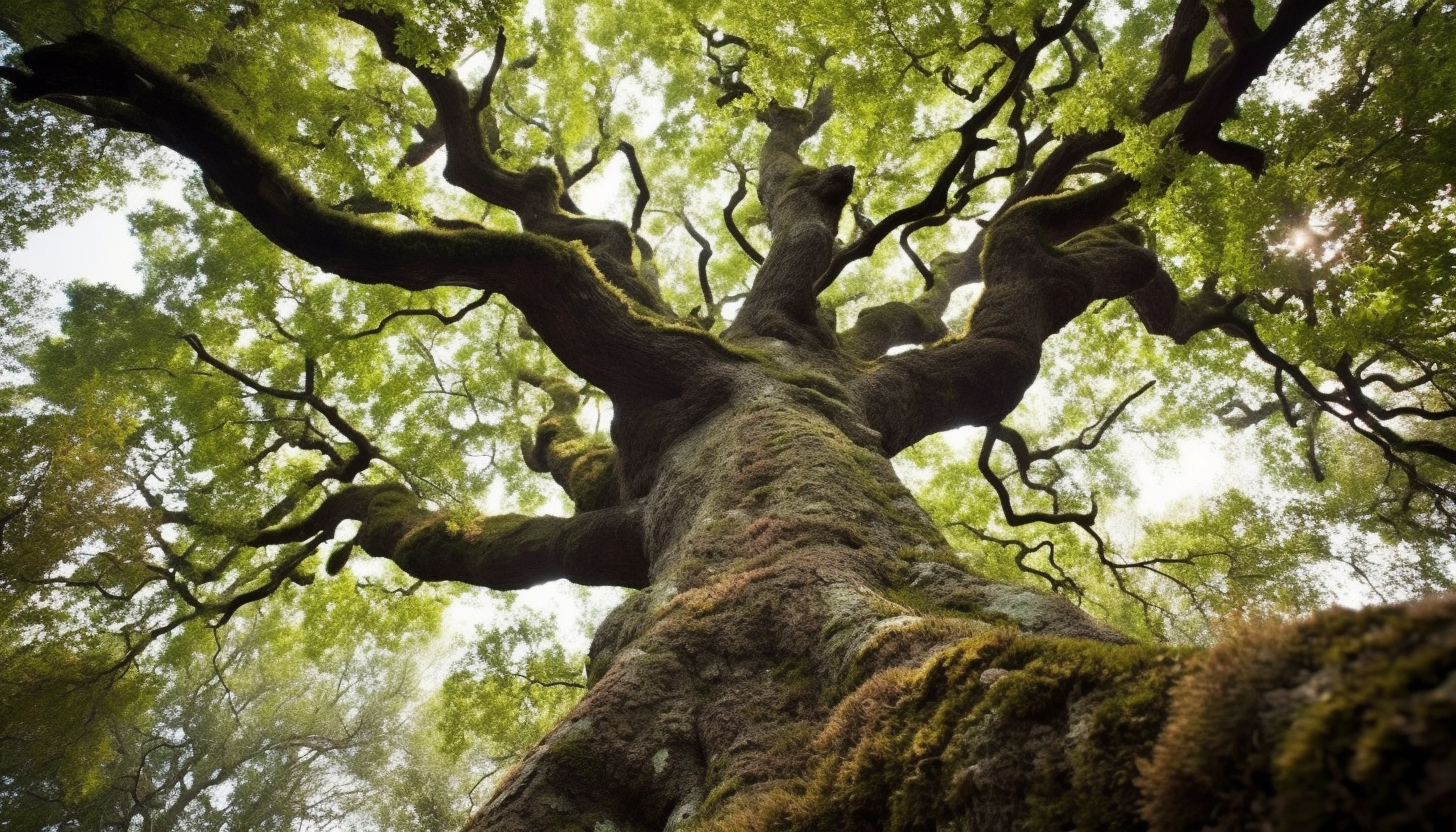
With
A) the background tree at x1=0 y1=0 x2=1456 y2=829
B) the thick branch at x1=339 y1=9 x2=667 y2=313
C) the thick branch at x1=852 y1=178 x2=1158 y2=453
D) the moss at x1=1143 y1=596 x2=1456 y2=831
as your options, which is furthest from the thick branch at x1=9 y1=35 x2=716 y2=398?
the moss at x1=1143 y1=596 x2=1456 y2=831

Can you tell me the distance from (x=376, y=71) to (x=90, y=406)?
623cm

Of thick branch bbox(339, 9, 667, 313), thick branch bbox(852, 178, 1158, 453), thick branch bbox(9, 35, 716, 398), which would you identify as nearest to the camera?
thick branch bbox(9, 35, 716, 398)

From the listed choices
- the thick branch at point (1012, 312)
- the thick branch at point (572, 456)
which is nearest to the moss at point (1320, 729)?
the thick branch at point (1012, 312)

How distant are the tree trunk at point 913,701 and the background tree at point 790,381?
1cm

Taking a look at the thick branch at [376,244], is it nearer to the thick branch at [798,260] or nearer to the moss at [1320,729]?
the thick branch at [798,260]

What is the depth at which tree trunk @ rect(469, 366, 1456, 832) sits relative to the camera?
30.3 inches

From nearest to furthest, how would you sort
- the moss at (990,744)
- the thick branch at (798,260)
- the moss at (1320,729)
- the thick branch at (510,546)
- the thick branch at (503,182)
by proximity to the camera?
the moss at (1320,729) < the moss at (990,744) < the thick branch at (510,546) < the thick branch at (798,260) < the thick branch at (503,182)

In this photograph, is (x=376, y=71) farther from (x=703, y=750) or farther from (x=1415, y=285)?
(x=1415, y=285)

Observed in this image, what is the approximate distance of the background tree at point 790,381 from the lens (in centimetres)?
153

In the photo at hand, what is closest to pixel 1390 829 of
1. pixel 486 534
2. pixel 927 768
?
pixel 927 768

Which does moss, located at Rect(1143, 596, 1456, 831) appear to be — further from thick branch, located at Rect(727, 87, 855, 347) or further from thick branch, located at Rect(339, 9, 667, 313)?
thick branch, located at Rect(339, 9, 667, 313)

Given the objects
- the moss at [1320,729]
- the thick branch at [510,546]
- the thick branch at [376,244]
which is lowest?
the moss at [1320,729]

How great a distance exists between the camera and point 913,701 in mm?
1854

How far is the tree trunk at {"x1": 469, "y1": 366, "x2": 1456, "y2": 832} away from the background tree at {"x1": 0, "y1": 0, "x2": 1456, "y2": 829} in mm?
10
